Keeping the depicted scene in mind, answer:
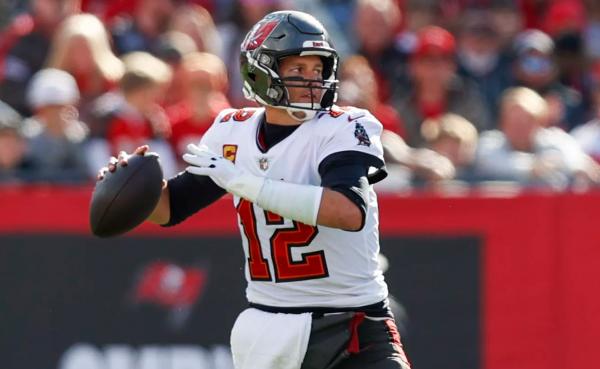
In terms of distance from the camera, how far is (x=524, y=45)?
1018 cm

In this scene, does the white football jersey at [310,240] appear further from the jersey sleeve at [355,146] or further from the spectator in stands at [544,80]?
the spectator in stands at [544,80]

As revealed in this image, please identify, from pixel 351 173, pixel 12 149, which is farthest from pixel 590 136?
→ pixel 351 173

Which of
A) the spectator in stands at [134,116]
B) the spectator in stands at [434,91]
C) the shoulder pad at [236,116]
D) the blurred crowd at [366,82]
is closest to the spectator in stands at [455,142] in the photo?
the blurred crowd at [366,82]

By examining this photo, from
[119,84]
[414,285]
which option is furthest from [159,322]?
[119,84]

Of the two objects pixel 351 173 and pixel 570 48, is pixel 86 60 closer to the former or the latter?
pixel 570 48

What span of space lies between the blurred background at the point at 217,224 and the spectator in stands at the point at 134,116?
0.01 m

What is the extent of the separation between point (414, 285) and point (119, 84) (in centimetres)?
271

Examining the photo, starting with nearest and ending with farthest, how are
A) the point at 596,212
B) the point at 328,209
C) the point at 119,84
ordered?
the point at 328,209
the point at 596,212
the point at 119,84

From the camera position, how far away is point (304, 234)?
4.93m

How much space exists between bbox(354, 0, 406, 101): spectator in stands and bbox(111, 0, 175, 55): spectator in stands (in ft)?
5.10

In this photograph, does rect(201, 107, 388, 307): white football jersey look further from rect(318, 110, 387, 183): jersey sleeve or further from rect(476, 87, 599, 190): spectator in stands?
rect(476, 87, 599, 190): spectator in stands

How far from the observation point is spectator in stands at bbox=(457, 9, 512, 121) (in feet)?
33.7

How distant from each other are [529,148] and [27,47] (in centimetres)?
376

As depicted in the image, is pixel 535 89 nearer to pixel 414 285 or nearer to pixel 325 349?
pixel 414 285
